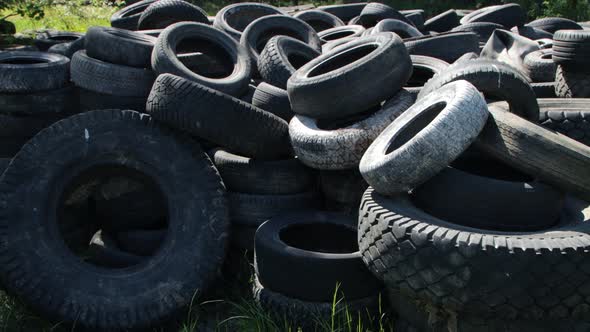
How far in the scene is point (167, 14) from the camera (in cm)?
716

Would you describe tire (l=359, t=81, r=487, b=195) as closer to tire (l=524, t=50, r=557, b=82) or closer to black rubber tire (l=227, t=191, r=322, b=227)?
black rubber tire (l=227, t=191, r=322, b=227)

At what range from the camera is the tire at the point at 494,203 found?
3.36m

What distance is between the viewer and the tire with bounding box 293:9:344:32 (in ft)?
29.8

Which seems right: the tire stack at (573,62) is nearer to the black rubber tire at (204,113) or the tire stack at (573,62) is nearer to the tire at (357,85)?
the tire at (357,85)

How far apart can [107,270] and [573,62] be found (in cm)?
368

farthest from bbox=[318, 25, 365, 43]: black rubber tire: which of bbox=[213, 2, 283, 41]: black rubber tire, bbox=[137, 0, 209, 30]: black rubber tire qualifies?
bbox=[137, 0, 209, 30]: black rubber tire

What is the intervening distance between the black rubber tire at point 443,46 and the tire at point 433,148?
2468 mm

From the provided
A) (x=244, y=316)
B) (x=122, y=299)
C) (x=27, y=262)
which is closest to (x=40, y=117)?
(x=27, y=262)

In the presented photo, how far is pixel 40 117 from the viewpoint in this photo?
5.41 meters

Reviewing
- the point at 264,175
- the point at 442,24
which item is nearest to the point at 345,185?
the point at 264,175

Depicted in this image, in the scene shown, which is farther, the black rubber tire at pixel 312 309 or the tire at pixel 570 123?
the tire at pixel 570 123

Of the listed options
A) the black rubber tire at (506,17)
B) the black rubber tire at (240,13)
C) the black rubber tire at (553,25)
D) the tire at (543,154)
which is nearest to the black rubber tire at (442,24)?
the black rubber tire at (506,17)

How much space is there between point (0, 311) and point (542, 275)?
3.17m

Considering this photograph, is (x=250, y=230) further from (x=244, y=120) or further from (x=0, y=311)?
(x=0, y=311)
